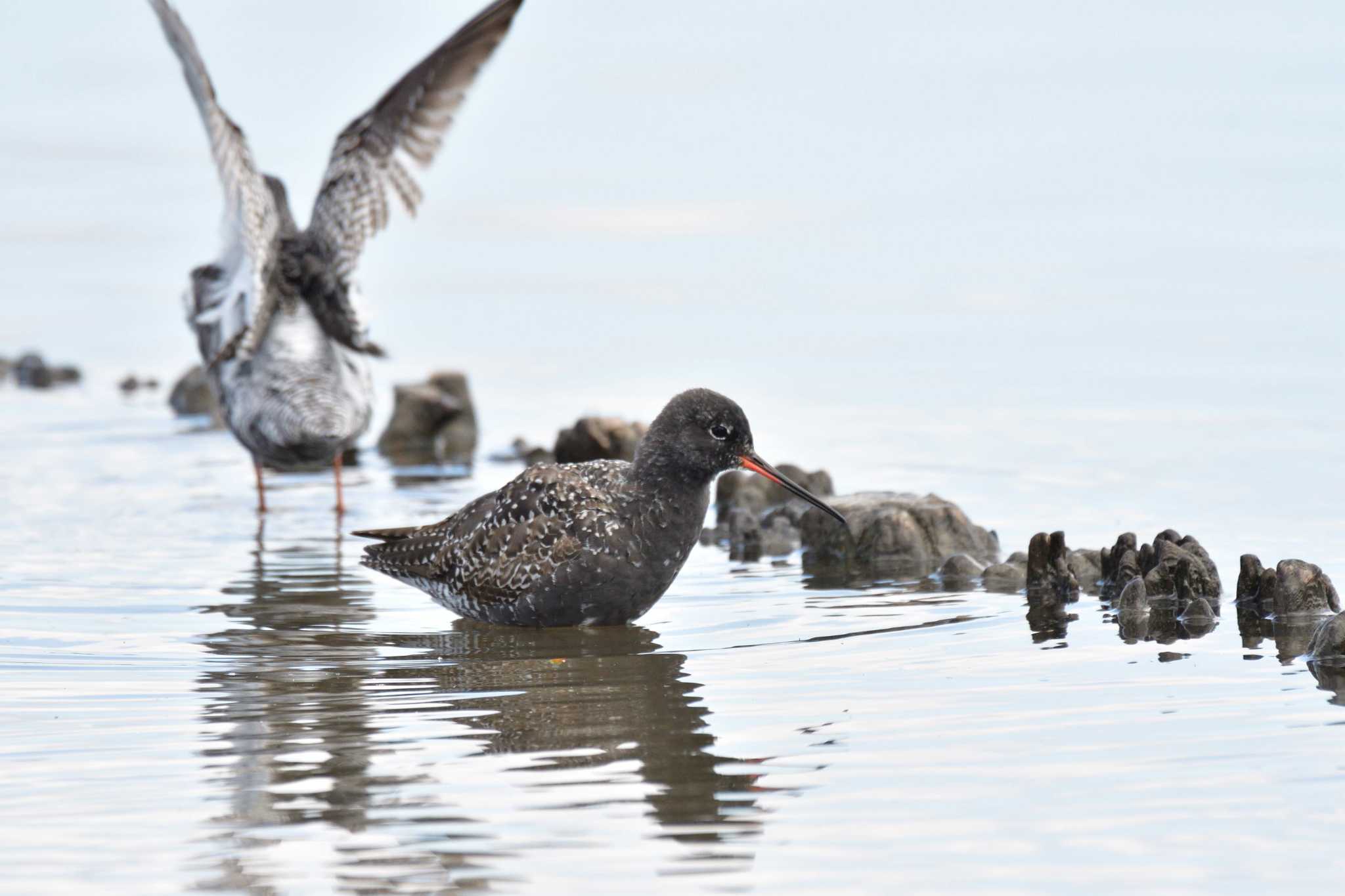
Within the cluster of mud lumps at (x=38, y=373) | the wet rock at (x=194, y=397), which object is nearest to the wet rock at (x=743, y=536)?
the wet rock at (x=194, y=397)

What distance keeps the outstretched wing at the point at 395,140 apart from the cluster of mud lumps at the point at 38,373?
7712mm

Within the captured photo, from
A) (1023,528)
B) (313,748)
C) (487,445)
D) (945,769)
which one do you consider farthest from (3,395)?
(945,769)

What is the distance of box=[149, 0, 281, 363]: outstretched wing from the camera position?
40.9 feet

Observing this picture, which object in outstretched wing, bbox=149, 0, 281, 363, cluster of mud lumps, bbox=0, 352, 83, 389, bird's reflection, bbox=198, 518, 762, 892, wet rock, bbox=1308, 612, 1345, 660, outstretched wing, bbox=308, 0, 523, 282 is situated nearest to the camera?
bird's reflection, bbox=198, 518, 762, 892

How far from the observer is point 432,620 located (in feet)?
34.4

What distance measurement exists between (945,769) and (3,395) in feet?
51.8

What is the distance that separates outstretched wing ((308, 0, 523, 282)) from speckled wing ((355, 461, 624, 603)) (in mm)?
4464

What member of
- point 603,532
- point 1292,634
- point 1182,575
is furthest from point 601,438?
point 1292,634

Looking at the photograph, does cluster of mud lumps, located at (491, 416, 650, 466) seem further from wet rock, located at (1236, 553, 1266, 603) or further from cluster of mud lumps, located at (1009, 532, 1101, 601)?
wet rock, located at (1236, 553, 1266, 603)

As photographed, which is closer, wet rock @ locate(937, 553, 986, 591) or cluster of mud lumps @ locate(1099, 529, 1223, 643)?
cluster of mud lumps @ locate(1099, 529, 1223, 643)

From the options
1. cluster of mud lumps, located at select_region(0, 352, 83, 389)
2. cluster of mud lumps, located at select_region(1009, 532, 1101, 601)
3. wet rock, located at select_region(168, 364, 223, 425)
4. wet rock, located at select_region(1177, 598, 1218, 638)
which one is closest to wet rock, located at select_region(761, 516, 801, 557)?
cluster of mud lumps, located at select_region(1009, 532, 1101, 601)

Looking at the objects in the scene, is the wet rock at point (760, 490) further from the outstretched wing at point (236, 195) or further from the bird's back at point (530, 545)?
the outstretched wing at point (236, 195)

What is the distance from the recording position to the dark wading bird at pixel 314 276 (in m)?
13.7

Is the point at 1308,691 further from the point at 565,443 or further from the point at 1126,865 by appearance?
the point at 565,443
